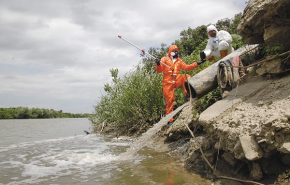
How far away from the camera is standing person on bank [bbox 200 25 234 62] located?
20.1 feet

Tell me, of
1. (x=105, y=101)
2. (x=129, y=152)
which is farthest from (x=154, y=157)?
(x=105, y=101)

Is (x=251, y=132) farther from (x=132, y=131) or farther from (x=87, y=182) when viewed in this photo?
(x=132, y=131)

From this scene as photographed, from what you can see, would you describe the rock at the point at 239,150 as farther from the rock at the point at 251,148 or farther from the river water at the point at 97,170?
the river water at the point at 97,170

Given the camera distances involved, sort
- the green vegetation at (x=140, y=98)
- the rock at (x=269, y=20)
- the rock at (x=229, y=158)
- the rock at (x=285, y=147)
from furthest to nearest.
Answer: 1. the green vegetation at (x=140, y=98)
2. the rock at (x=269, y=20)
3. the rock at (x=229, y=158)
4. the rock at (x=285, y=147)

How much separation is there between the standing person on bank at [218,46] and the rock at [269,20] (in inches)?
→ 74.6

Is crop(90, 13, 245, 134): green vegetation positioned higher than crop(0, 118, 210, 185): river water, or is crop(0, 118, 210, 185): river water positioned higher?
crop(90, 13, 245, 134): green vegetation

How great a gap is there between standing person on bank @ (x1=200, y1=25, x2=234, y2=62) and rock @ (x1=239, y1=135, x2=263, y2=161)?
3.71m

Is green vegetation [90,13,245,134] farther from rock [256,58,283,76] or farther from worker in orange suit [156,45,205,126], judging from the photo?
rock [256,58,283,76]

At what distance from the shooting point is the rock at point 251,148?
9.15 ft

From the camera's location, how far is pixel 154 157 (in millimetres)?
5211

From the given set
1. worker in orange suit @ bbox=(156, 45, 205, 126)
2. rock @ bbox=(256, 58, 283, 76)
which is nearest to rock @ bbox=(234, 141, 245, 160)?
rock @ bbox=(256, 58, 283, 76)

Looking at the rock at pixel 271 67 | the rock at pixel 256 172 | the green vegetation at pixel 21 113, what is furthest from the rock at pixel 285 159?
the green vegetation at pixel 21 113

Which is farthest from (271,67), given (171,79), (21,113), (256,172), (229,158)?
(21,113)

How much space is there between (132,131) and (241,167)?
21.1 feet
